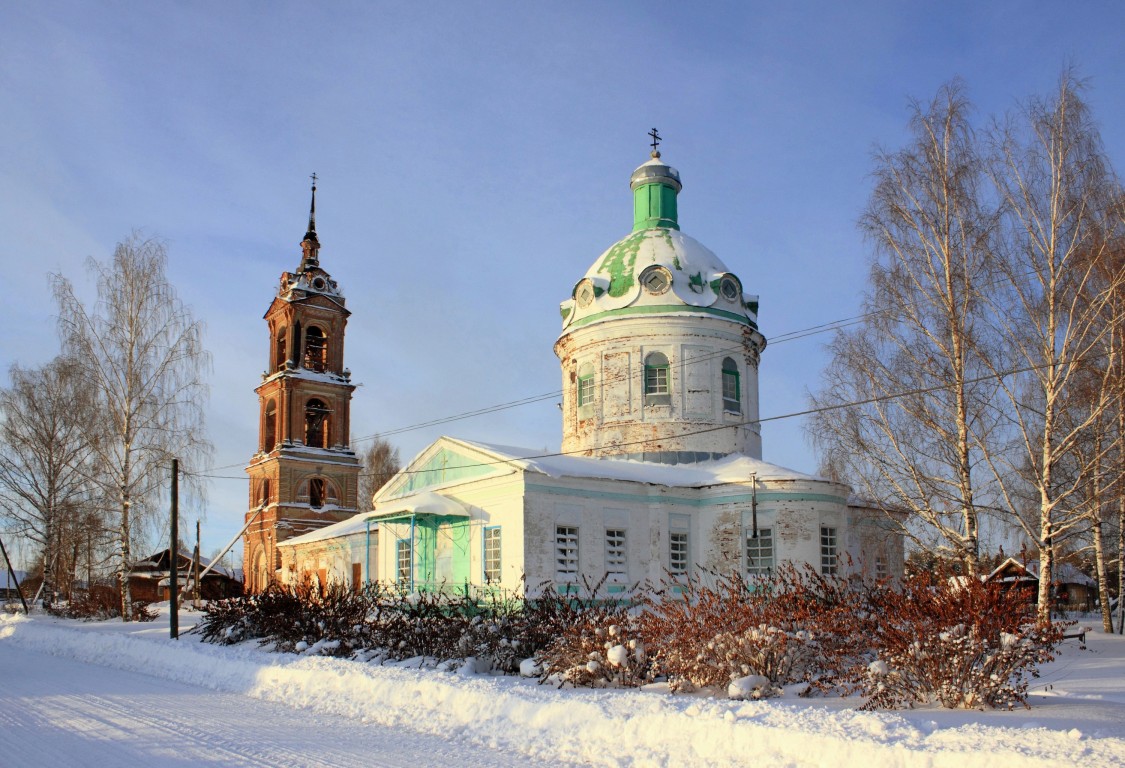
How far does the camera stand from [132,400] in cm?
2727

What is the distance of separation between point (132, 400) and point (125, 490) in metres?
2.49

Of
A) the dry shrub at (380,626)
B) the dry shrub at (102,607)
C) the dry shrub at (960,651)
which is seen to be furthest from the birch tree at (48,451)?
the dry shrub at (960,651)

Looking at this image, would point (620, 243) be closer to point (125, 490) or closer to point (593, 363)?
point (593, 363)

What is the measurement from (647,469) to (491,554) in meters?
4.63

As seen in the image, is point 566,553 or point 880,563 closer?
point 566,553

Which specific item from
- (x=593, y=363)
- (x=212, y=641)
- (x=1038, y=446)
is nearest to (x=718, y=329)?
(x=593, y=363)

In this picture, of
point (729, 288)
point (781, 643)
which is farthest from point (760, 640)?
point (729, 288)

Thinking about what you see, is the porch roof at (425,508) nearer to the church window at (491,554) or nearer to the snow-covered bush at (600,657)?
the church window at (491,554)

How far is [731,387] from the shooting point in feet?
90.3

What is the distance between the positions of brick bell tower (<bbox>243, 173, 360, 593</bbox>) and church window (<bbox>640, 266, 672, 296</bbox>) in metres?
18.2

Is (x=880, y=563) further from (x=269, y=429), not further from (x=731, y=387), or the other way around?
(x=269, y=429)

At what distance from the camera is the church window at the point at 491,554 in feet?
73.5

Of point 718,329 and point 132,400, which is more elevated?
point 718,329

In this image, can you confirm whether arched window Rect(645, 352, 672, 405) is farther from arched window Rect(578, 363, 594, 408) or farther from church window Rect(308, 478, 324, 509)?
church window Rect(308, 478, 324, 509)
